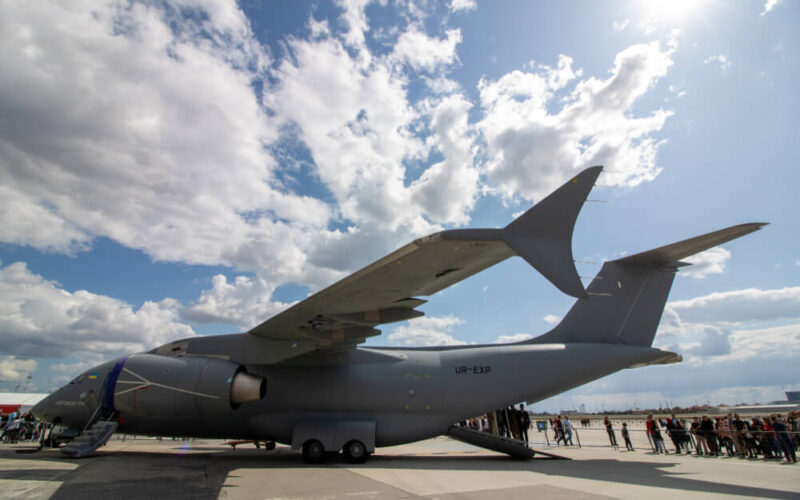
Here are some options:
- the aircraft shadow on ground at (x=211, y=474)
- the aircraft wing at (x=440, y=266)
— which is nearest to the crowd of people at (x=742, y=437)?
the aircraft shadow on ground at (x=211, y=474)

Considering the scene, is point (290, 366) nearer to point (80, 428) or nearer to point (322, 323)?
point (322, 323)

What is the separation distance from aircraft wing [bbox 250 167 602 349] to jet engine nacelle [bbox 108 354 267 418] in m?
1.37

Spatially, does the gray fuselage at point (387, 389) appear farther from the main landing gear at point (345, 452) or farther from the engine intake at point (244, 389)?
the engine intake at point (244, 389)

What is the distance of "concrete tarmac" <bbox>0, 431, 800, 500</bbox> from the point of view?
546 centimetres

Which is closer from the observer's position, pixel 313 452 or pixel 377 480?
pixel 377 480

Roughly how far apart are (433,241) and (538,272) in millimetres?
1342

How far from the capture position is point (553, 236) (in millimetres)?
5375

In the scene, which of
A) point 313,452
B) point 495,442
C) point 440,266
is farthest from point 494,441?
point 440,266

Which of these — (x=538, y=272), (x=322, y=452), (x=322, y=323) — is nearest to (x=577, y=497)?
(x=538, y=272)

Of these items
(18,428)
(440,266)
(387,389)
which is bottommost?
(18,428)

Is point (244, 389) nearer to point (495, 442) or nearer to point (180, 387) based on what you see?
point (180, 387)

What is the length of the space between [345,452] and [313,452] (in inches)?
28.3

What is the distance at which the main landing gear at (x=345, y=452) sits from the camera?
952 cm

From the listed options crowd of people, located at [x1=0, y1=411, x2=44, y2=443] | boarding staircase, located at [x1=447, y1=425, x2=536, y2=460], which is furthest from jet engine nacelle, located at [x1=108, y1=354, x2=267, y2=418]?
crowd of people, located at [x1=0, y1=411, x2=44, y2=443]
